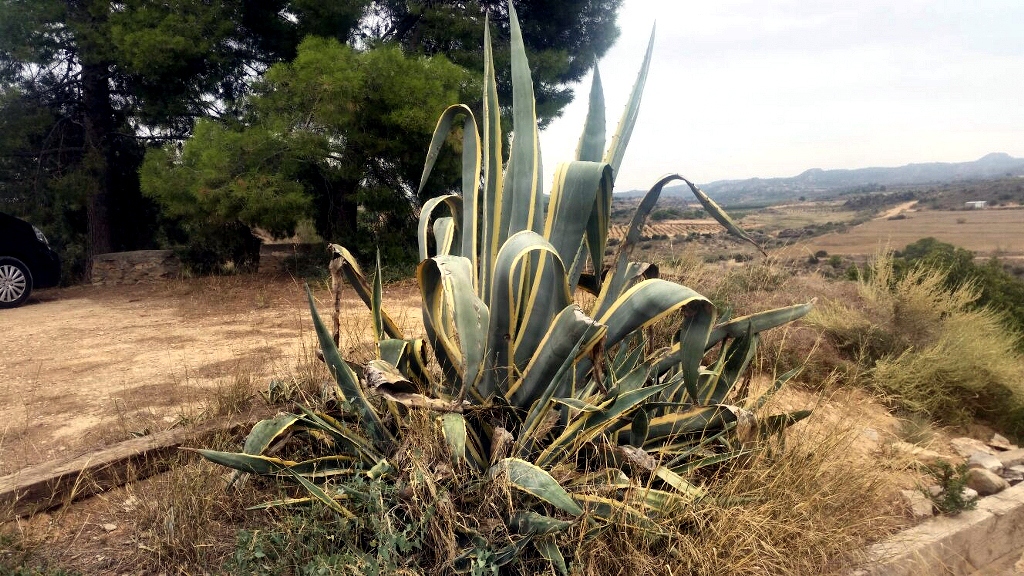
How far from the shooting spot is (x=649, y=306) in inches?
84.7

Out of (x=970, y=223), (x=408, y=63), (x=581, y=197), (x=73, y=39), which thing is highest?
(x=73, y=39)

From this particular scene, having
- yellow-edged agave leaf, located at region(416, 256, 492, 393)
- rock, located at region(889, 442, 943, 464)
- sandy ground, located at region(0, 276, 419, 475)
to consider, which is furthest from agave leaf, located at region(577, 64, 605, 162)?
rock, located at region(889, 442, 943, 464)

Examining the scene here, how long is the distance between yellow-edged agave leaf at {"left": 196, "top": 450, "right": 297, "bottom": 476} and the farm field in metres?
12.7

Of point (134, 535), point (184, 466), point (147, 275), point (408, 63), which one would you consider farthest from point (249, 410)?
point (147, 275)

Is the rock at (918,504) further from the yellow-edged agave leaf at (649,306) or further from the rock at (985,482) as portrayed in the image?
the yellow-edged agave leaf at (649,306)

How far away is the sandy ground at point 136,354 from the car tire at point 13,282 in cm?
25

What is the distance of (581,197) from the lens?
226 centimetres

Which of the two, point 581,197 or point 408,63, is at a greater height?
point 408,63

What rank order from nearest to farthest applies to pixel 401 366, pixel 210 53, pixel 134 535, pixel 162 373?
pixel 134 535, pixel 401 366, pixel 162 373, pixel 210 53

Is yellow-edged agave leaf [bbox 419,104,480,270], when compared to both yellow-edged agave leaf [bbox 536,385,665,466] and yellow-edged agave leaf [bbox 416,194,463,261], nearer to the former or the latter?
yellow-edged agave leaf [bbox 416,194,463,261]

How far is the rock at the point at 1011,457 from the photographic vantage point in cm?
413

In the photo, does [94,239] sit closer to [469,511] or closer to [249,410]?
[249,410]

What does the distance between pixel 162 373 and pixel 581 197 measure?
3.35 meters

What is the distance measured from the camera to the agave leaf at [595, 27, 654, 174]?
2641 millimetres
